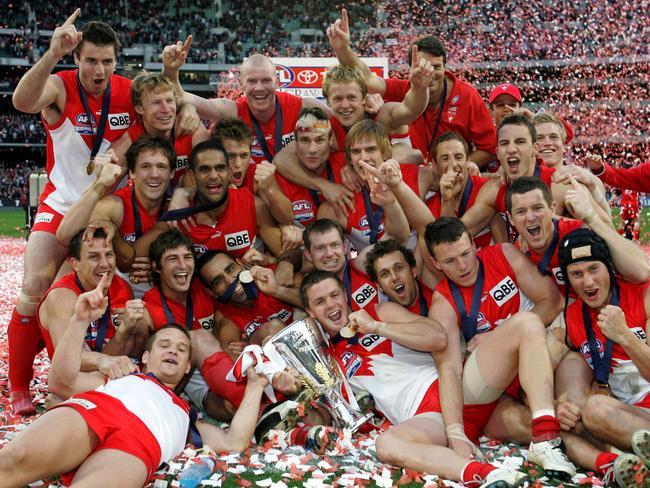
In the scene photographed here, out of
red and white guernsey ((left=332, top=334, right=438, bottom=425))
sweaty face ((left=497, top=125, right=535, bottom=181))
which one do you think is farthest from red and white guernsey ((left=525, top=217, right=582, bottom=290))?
red and white guernsey ((left=332, top=334, right=438, bottom=425))

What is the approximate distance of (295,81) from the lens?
63.4 feet

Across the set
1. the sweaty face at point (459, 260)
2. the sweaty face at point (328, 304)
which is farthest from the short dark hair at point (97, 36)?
the sweaty face at point (459, 260)

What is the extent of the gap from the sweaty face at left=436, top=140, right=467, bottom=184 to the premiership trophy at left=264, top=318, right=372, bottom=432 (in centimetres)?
192

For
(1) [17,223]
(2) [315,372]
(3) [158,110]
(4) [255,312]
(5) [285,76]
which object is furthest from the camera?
(1) [17,223]

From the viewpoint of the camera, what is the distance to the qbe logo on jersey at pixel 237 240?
5723 mm

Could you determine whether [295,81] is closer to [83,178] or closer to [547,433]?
[83,178]

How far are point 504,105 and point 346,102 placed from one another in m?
2.14

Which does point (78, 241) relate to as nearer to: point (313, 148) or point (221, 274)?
point (221, 274)

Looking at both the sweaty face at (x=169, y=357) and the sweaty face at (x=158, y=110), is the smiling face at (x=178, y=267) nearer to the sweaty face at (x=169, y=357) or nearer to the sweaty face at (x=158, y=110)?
the sweaty face at (x=169, y=357)

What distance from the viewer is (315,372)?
465cm

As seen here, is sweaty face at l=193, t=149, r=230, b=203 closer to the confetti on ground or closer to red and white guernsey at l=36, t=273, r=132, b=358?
red and white guernsey at l=36, t=273, r=132, b=358

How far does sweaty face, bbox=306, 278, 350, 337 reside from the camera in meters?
4.91

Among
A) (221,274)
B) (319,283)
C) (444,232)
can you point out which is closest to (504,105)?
(444,232)

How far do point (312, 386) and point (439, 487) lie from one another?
1.20 meters
